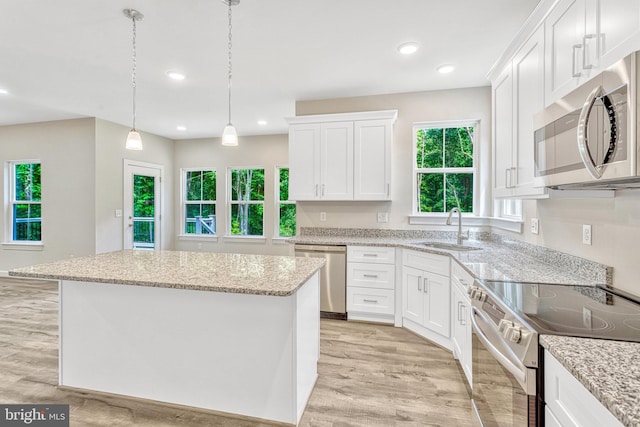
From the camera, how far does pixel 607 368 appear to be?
83cm

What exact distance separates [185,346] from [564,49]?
8.59ft

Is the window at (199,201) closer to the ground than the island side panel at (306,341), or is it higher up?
higher up

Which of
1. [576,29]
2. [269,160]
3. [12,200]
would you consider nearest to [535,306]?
[576,29]

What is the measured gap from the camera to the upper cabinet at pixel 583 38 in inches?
45.0

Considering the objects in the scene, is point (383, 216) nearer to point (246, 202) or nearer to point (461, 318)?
point (461, 318)

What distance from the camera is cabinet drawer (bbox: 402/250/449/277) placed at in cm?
270

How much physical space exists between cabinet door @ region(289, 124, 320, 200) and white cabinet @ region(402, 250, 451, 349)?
1408 millimetres

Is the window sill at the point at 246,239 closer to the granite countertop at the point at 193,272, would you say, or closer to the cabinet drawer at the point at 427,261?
the cabinet drawer at the point at 427,261

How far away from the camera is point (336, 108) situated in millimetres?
4008

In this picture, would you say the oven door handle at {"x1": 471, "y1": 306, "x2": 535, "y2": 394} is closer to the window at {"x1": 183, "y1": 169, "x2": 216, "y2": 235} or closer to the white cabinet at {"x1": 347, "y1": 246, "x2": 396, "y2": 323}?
the white cabinet at {"x1": 347, "y1": 246, "x2": 396, "y2": 323}

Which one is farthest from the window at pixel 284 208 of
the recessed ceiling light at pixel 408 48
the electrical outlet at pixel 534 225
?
the electrical outlet at pixel 534 225

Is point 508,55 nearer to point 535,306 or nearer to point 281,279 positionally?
point 535,306

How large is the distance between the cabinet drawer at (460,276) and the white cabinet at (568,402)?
1020 mm

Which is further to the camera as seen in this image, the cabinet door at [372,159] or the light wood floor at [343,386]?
the cabinet door at [372,159]
